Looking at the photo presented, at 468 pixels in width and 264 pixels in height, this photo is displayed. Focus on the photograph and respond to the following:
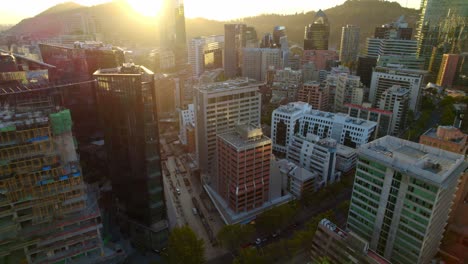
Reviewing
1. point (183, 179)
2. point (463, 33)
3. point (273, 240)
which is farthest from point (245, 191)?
point (463, 33)

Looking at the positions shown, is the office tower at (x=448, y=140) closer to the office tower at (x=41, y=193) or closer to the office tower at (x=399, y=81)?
the office tower at (x=399, y=81)

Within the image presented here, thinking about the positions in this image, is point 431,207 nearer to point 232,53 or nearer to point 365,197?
point 365,197

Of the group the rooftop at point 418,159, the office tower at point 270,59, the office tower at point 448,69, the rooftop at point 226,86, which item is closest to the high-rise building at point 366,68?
the office tower at point 448,69

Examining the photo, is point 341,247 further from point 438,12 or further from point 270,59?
point 438,12

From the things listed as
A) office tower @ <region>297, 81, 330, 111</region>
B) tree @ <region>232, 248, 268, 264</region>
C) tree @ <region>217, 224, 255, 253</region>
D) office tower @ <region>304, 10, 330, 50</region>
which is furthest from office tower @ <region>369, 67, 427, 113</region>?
tree @ <region>232, 248, 268, 264</region>

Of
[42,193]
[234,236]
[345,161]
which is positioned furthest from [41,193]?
[345,161]
